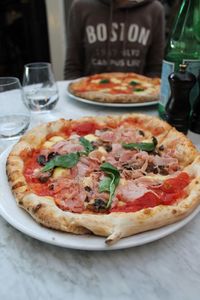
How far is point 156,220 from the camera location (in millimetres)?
560

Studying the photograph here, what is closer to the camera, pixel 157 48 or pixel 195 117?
pixel 195 117

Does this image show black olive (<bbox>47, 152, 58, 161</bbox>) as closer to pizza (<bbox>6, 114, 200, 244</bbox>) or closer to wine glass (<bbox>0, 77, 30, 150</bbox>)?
pizza (<bbox>6, 114, 200, 244</bbox>)

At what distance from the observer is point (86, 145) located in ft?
2.84

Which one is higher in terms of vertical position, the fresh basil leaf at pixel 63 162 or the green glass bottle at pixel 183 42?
the green glass bottle at pixel 183 42

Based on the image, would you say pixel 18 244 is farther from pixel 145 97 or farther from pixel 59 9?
pixel 59 9

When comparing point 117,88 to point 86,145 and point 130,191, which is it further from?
point 130,191

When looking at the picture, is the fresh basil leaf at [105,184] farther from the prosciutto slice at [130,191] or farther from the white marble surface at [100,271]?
the white marble surface at [100,271]

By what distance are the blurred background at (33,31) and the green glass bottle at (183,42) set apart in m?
1.93

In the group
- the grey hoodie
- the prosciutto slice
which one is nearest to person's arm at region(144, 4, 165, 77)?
the grey hoodie

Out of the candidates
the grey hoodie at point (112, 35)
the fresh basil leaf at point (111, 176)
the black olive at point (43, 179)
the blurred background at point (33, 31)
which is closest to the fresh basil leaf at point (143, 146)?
the fresh basil leaf at point (111, 176)

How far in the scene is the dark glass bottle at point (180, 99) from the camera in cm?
93

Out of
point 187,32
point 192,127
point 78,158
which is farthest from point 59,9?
point 78,158

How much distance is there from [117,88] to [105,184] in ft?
2.73

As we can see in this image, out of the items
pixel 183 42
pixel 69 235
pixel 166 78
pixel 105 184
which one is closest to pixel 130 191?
pixel 105 184
